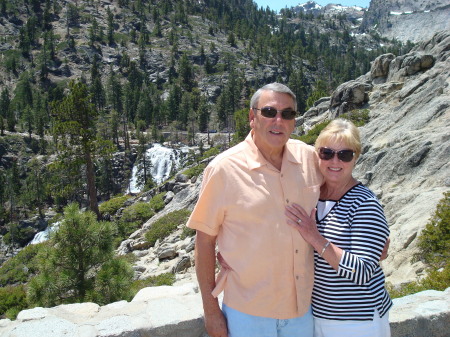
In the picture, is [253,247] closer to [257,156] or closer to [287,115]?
[257,156]

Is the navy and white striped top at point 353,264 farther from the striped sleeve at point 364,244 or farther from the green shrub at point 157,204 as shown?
the green shrub at point 157,204

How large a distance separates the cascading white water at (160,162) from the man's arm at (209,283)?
195ft

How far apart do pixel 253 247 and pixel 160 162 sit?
63.7 meters

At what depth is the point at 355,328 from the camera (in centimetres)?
238

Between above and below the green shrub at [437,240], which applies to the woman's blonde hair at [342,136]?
above

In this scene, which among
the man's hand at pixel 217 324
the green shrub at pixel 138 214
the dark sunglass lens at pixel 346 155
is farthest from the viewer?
the green shrub at pixel 138 214

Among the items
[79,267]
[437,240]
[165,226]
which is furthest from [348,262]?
[165,226]

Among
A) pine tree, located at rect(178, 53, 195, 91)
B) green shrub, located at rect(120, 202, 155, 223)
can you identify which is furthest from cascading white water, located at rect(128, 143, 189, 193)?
pine tree, located at rect(178, 53, 195, 91)

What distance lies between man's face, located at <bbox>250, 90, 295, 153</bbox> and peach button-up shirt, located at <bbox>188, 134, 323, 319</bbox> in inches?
7.1

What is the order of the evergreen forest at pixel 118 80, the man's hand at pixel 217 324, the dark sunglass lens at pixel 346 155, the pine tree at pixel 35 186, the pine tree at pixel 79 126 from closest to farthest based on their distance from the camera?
the man's hand at pixel 217 324
the dark sunglass lens at pixel 346 155
the pine tree at pixel 79 126
the evergreen forest at pixel 118 80
the pine tree at pixel 35 186

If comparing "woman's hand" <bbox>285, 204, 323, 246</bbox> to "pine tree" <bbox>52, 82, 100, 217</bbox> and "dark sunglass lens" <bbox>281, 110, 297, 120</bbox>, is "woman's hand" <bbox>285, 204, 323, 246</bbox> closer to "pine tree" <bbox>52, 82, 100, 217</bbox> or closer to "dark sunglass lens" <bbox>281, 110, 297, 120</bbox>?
"dark sunglass lens" <bbox>281, 110, 297, 120</bbox>

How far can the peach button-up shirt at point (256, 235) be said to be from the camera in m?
2.43

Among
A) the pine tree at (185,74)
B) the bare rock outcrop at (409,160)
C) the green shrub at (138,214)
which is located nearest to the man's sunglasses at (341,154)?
the bare rock outcrop at (409,160)

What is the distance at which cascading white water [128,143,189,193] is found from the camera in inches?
2481
